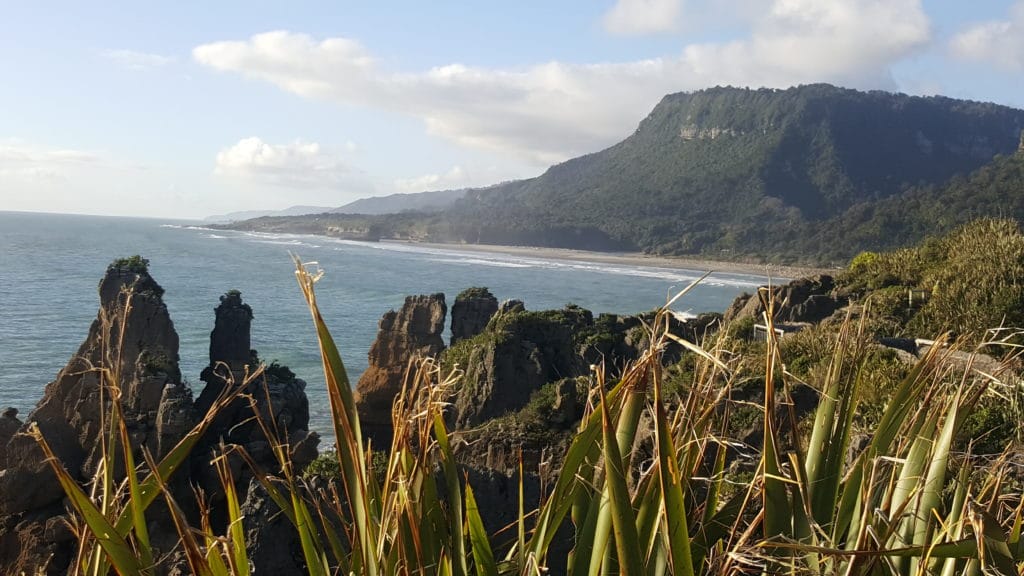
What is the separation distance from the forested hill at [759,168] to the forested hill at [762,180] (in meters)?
0.33

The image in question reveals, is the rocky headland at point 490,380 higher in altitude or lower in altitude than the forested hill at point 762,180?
lower

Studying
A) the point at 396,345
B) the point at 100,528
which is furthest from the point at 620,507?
the point at 396,345

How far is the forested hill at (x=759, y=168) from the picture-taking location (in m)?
136

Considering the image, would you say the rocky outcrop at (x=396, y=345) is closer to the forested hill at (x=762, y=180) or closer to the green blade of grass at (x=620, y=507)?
the green blade of grass at (x=620, y=507)

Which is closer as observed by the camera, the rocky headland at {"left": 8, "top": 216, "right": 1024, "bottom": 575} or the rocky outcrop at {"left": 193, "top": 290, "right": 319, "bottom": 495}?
the rocky headland at {"left": 8, "top": 216, "right": 1024, "bottom": 575}

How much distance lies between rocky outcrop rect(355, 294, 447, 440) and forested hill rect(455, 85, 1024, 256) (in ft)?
323

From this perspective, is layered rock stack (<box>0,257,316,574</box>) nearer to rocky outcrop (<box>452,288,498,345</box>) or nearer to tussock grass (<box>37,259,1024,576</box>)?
rocky outcrop (<box>452,288,498,345</box>)

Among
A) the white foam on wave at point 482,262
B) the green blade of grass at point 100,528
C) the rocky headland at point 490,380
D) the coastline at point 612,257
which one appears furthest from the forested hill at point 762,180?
the green blade of grass at point 100,528

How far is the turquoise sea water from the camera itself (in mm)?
35000

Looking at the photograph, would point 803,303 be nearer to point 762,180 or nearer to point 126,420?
point 126,420

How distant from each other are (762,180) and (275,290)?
111 metres

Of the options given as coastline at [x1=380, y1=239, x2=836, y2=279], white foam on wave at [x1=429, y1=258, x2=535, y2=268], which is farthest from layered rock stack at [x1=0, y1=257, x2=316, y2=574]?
white foam on wave at [x1=429, y1=258, x2=535, y2=268]

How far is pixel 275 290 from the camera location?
2596 inches

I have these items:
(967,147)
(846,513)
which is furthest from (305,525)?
(967,147)
